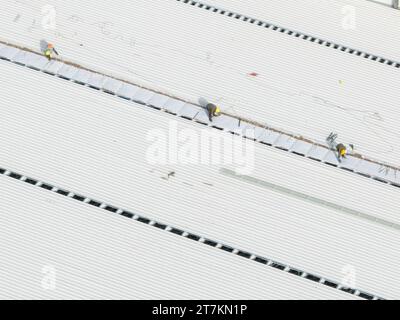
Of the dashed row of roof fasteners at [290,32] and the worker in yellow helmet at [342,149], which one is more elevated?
the dashed row of roof fasteners at [290,32]

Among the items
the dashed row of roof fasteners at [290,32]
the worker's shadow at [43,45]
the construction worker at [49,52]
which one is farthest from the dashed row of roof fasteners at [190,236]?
the dashed row of roof fasteners at [290,32]

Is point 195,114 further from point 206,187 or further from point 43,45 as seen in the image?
point 43,45

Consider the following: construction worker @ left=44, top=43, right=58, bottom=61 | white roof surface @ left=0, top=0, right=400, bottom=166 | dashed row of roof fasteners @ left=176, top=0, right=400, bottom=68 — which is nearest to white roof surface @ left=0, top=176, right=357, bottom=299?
white roof surface @ left=0, top=0, right=400, bottom=166

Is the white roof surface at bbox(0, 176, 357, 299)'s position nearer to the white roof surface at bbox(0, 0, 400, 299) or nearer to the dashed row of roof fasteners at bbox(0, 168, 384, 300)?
the white roof surface at bbox(0, 0, 400, 299)

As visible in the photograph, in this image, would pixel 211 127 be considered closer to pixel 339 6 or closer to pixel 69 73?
pixel 69 73

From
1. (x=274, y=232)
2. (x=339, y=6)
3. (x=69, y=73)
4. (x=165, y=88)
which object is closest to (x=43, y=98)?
(x=69, y=73)

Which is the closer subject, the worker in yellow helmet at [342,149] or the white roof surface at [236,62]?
the worker in yellow helmet at [342,149]

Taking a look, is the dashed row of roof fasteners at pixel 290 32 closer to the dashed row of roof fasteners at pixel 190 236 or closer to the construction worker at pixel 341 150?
the construction worker at pixel 341 150
